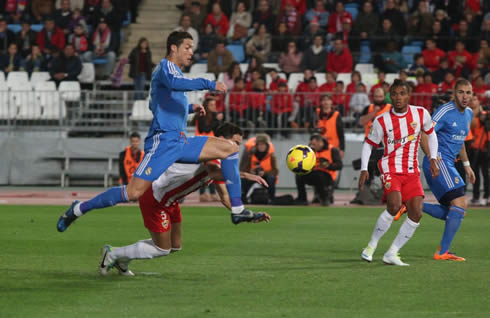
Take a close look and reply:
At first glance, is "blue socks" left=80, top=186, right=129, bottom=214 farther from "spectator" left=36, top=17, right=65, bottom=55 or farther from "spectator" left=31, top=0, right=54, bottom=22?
"spectator" left=31, top=0, right=54, bottom=22

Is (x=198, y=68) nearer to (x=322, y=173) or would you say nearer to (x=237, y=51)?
(x=237, y=51)

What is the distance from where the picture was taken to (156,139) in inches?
326

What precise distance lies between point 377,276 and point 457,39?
55.9ft

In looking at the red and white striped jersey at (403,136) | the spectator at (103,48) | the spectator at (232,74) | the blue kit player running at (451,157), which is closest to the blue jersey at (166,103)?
the red and white striped jersey at (403,136)

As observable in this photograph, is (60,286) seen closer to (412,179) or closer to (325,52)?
(412,179)

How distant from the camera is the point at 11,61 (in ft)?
81.9

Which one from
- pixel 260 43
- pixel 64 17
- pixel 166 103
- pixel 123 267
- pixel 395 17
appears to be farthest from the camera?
pixel 64 17

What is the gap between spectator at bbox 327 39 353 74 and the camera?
2342 cm

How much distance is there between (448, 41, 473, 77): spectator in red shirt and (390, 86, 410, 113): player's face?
13.4 meters

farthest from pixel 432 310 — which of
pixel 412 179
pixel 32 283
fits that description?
pixel 32 283

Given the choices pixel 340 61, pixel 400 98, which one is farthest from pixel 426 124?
pixel 340 61

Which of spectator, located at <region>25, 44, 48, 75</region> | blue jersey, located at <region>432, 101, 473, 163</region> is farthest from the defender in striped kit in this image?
spectator, located at <region>25, 44, 48, 75</region>

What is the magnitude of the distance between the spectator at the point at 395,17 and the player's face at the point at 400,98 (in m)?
15.6

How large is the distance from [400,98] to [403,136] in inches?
15.7
